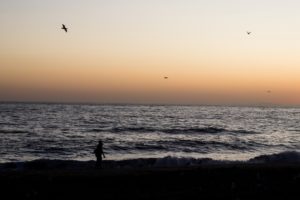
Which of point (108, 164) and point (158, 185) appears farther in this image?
point (108, 164)

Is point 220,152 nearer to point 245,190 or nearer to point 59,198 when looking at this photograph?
point 245,190

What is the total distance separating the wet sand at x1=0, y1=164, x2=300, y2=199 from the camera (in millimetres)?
17594

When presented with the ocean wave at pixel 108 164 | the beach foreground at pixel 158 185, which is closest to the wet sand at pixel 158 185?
the beach foreground at pixel 158 185

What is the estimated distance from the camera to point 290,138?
202 ft

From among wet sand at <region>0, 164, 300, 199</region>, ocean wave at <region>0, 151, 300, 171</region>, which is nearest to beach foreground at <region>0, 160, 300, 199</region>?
wet sand at <region>0, 164, 300, 199</region>

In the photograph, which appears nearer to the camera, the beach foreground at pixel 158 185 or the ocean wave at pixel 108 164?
the beach foreground at pixel 158 185

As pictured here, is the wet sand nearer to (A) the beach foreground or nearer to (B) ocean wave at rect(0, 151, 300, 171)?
(A) the beach foreground

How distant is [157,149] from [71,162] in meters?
17.0

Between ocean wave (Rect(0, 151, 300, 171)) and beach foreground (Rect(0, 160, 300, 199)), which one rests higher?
beach foreground (Rect(0, 160, 300, 199))

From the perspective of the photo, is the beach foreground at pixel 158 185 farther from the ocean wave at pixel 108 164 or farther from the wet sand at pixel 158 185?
the ocean wave at pixel 108 164

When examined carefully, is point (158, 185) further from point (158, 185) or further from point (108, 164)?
point (108, 164)

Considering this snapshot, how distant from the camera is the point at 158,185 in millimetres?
19438

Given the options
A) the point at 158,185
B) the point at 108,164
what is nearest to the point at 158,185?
the point at 158,185

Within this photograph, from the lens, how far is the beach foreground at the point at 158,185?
1759 centimetres
